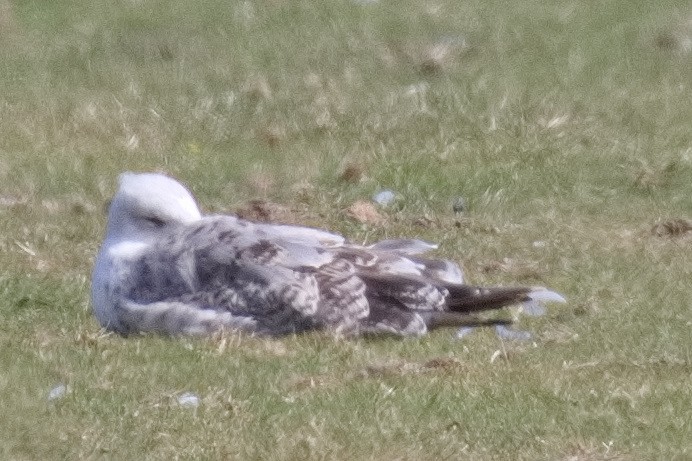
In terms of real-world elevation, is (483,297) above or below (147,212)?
below

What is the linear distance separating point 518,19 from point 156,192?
6.42 m

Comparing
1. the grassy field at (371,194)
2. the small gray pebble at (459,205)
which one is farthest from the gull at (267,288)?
the small gray pebble at (459,205)

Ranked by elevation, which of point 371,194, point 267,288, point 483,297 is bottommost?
point 371,194

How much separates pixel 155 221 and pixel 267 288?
76 cm

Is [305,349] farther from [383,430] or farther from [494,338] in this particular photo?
[383,430]

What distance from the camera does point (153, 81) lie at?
530 inches

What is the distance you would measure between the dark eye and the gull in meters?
0.08

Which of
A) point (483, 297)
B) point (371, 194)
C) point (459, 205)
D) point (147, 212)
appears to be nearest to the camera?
point (483, 297)

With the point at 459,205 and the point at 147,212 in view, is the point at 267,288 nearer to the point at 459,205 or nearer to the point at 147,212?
the point at 147,212

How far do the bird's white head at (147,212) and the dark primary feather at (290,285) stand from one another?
141mm

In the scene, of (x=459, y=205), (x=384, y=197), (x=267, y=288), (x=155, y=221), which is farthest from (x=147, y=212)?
(x=459, y=205)

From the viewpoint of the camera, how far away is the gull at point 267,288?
832 cm

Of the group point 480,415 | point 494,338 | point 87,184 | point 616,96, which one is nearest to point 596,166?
point 616,96

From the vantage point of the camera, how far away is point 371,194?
11.6 meters
